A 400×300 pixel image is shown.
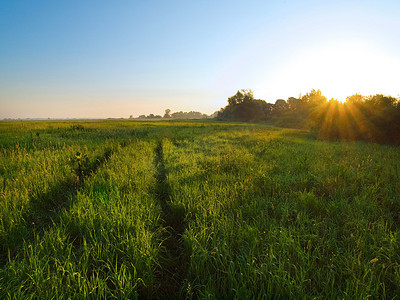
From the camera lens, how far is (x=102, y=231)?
102 inches

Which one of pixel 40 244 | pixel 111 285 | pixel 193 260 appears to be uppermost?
pixel 40 244

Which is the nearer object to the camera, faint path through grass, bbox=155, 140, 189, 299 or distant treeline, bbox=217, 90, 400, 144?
faint path through grass, bbox=155, 140, 189, 299

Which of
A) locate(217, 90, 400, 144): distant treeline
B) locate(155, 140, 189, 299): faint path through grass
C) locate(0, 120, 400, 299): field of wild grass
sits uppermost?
locate(217, 90, 400, 144): distant treeline

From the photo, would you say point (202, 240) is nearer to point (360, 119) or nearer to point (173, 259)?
point (173, 259)

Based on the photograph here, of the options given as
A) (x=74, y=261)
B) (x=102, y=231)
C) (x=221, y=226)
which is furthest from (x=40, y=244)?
(x=221, y=226)

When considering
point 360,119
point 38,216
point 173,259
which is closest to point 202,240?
point 173,259

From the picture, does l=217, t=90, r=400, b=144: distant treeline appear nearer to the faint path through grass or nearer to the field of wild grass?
the field of wild grass

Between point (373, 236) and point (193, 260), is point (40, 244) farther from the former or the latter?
point (373, 236)

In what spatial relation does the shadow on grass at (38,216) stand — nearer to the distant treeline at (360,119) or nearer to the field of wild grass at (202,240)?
the field of wild grass at (202,240)

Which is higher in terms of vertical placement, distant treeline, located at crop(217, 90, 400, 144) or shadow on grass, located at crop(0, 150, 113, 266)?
distant treeline, located at crop(217, 90, 400, 144)

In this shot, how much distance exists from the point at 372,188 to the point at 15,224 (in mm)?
7616

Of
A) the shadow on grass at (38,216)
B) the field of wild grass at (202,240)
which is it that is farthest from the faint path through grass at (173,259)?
the shadow on grass at (38,216)

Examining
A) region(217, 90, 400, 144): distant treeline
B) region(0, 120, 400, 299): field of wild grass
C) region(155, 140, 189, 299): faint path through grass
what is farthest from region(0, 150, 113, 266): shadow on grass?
region(217, 90, 400, 144): distant treeline

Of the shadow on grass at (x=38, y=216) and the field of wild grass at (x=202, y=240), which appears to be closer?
the field of wild grass at (x=202, y=240)
